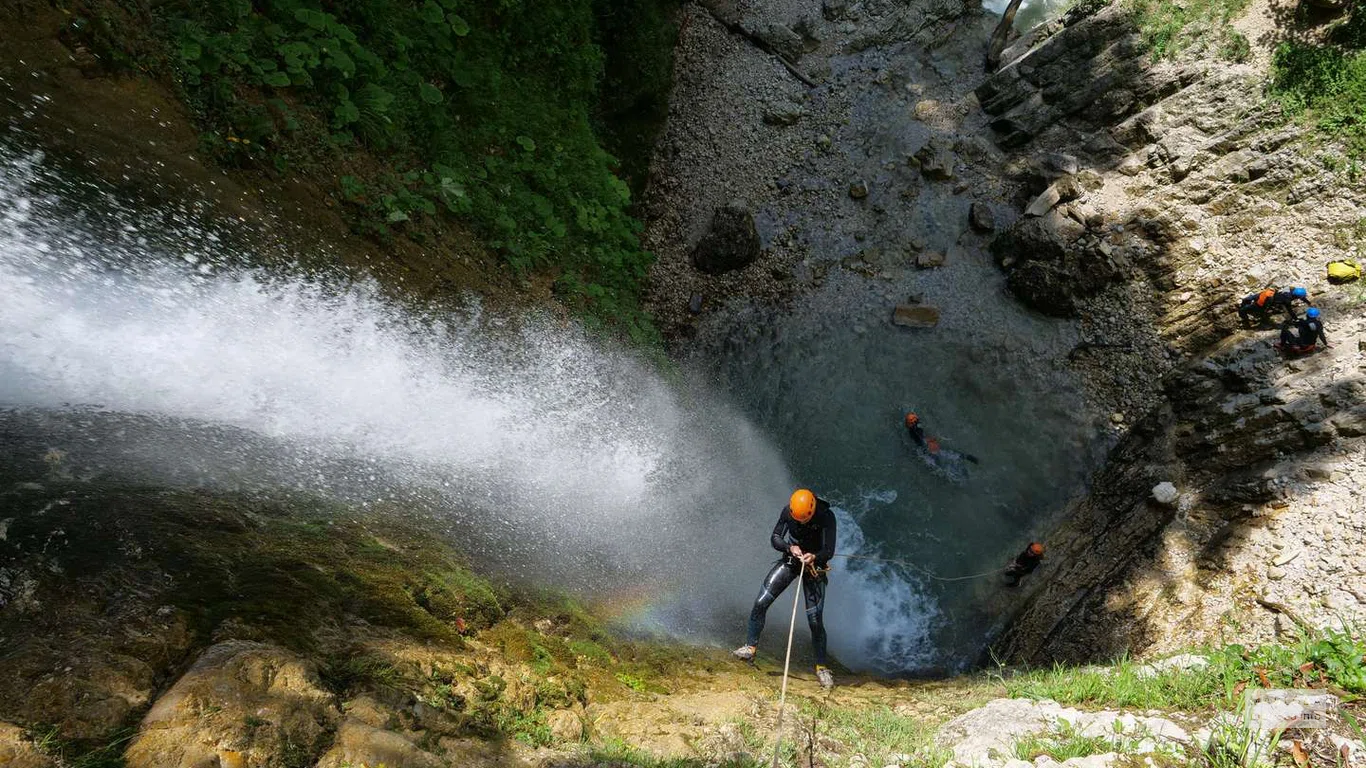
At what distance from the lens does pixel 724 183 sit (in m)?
14.0

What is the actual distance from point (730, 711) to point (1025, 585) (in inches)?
257

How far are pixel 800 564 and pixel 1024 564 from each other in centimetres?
462

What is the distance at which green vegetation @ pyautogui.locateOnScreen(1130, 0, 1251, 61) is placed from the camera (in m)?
11.2

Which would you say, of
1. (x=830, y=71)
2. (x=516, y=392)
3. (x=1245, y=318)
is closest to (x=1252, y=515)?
(x=1245, y=318)

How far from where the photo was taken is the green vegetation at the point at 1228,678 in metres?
4.41

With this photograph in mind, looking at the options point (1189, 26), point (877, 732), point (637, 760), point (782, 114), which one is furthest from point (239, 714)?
→ point (1189, 26)

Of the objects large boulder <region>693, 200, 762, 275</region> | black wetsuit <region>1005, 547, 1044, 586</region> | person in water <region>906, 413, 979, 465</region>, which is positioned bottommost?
black wetsuit <region>1005, 547, 1044, 586</region>

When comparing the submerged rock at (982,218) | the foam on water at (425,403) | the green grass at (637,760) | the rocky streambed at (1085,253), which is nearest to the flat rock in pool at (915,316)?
the rocky streambed at (1085,253)

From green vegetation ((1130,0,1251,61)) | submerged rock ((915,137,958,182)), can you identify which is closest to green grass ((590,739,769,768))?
submerged rock ((915,137,958,182))

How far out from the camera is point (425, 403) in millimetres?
7457

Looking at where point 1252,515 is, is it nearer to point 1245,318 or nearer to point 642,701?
point 1245,318

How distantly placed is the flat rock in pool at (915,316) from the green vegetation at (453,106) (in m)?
5.16

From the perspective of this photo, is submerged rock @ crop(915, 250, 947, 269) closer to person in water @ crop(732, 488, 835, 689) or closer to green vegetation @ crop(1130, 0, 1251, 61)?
green vegetation @ crop(1130, 0, 1251, 61)

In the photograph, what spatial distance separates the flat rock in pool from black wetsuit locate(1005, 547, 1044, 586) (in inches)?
187
